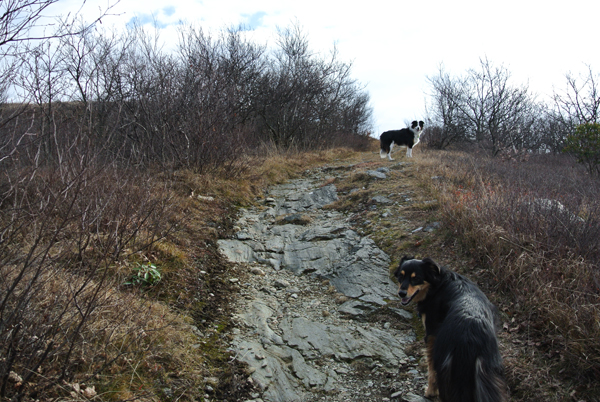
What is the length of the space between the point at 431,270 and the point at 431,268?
0.02m

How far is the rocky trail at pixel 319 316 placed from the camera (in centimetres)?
303

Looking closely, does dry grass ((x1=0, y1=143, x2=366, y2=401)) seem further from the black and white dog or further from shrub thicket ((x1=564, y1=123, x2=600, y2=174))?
shrub thicket ((x1=564, y1=123, x2=600, y2=174))

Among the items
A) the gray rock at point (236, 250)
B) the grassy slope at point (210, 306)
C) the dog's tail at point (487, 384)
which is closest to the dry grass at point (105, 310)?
the grassy slope at point (210, 306)

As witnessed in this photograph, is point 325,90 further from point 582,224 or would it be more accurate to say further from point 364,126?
point 582,224

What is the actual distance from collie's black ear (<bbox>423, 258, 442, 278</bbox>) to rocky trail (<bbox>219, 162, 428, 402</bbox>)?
754 millimetres

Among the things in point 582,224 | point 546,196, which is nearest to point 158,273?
point 582,224

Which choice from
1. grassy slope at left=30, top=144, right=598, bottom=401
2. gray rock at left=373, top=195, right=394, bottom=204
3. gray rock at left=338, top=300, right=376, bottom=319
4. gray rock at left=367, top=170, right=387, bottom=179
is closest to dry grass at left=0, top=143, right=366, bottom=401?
grassy slope at left=30, top=144, right=598, bottom=401

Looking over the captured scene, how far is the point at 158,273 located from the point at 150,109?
4694 mm

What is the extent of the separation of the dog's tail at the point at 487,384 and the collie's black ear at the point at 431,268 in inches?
43.3

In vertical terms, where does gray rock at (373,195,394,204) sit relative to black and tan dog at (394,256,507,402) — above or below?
above

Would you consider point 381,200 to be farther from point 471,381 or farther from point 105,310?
point 105,310

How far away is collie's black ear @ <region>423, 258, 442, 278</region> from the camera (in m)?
3.22

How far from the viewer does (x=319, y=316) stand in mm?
4051

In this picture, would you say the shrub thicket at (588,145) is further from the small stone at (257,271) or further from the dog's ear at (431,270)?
the small stone at (257,271)
